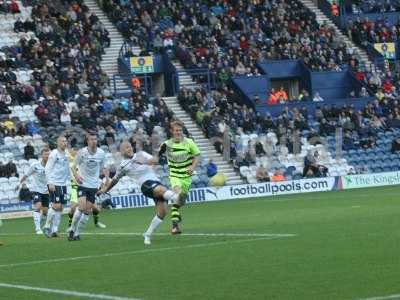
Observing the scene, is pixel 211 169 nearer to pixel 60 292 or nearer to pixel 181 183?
pixel 181 183

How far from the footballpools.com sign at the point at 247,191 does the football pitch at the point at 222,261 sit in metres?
14.6

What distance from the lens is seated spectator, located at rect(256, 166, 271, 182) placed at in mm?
43719

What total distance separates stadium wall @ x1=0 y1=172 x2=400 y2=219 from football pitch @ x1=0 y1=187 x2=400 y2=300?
14786 millimetres

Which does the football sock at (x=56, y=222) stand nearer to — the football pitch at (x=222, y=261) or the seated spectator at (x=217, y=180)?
the football pitch at (x=222, y=261)

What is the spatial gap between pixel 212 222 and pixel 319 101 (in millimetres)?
26506

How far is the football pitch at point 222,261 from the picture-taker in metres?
11.9

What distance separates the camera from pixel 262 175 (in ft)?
144

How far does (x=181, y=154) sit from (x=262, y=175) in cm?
2309

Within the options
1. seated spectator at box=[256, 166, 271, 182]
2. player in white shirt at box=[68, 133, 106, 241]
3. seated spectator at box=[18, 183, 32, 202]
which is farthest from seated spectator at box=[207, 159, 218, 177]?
player in white shirt at box=[68, 133, 106, 241]

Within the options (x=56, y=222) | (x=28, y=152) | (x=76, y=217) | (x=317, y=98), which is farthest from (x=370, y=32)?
(x=76, y=217)

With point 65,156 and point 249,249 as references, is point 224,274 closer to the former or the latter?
point 249,249

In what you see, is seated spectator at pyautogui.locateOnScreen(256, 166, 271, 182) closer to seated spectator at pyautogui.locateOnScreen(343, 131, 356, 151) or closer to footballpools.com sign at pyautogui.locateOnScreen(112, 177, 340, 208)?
footballpools.com sign at pyautogui.locateOnScreen(112, 177, 340, 208)

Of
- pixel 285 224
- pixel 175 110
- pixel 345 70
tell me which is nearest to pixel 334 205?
pixel 285 224

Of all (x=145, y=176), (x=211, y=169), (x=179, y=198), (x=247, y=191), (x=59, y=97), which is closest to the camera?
(x=145, y=176)
